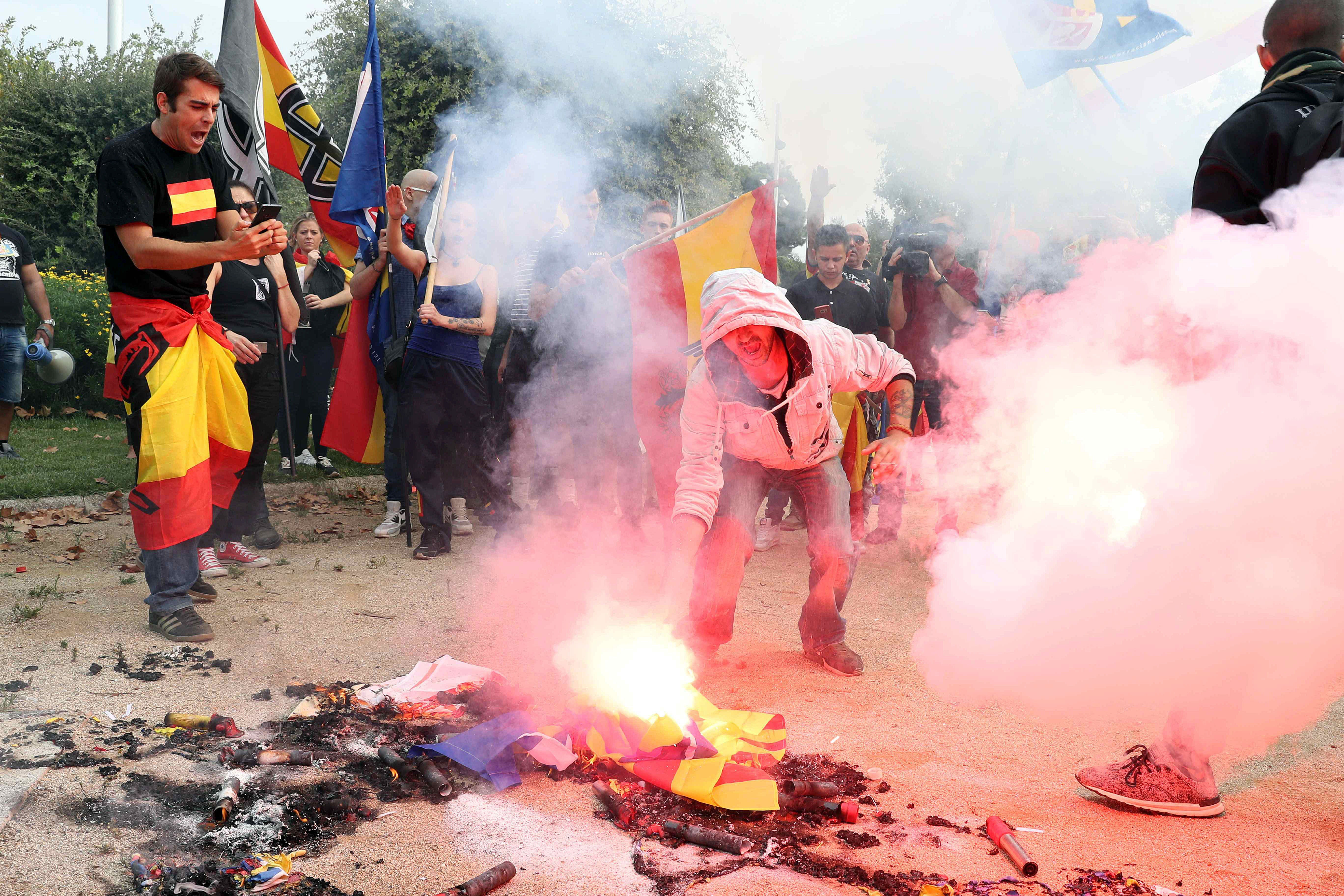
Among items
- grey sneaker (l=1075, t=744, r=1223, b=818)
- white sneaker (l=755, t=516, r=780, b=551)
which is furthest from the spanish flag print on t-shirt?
grey sneaker (l=1075, t=744, r=1223, b=818)

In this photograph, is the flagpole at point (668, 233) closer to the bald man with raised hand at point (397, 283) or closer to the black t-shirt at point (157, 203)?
the bald man with raised hand at point (397, 283)

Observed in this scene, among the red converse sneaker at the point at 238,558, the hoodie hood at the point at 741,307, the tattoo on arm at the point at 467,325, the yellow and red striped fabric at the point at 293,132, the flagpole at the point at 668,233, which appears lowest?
the red converse sneaker at the point at 238,558

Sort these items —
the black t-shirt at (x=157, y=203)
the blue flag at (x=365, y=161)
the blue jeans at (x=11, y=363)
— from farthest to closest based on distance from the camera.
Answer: the blue jeans at (x=11, y=363) → the blue flag at (x=365, y=161) → the black t-shirt at (x=157, y=203)

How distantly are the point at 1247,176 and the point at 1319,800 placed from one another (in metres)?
1.92

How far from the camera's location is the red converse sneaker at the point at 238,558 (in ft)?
18.2

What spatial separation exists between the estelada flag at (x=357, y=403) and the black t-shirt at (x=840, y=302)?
307 centimetres

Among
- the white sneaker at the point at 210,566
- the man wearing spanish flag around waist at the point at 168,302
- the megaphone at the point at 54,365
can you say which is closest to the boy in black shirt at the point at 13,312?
the megaphone at the point at 54,365

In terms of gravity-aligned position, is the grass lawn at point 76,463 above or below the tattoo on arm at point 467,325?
below

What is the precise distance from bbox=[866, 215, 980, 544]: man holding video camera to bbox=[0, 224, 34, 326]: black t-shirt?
7.11m

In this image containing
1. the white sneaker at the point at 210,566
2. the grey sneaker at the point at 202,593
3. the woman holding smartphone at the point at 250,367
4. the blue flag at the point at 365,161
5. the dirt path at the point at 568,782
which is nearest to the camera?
the dirt path at the point at 568,782

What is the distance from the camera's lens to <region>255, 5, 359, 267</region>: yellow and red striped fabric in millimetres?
6590

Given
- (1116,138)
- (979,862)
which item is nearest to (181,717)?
(979,862)

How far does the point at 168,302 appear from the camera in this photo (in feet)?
13.9

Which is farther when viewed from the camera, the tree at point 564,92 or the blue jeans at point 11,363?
the blue jeans at point 11,363
